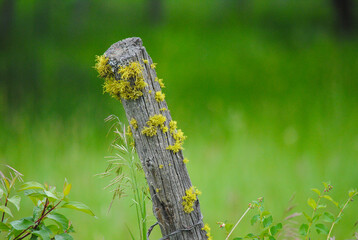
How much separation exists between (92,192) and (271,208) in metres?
1.89

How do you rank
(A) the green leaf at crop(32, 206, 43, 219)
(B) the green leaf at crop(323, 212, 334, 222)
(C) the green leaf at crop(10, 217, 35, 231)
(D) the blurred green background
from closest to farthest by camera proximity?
(C) the green leaf at crop(10, 217, 35, 231) → (A) the green leaf at crop(32, 206, 43, 219) → (B) the green leaf at crop(323, 212, 334, 222) → (D) the blurred green background

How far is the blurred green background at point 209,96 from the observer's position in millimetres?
4320

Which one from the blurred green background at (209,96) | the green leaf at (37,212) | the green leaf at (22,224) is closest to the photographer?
the green leaf at (22,224)

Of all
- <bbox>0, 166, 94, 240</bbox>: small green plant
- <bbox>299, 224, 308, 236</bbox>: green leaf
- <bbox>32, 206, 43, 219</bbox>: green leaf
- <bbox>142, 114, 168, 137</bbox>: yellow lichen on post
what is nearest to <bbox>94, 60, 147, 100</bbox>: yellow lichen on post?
<bbox>142, 114, 168, 137</bbox>: yellow lichen on post

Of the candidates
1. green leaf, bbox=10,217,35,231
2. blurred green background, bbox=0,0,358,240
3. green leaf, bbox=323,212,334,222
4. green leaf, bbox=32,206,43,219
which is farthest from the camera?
blurred green background, bbox=0,0,358,240

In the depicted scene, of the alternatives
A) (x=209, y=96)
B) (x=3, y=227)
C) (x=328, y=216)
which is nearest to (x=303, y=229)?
(x=328, y=216)

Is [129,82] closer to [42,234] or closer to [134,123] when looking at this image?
[134,123]

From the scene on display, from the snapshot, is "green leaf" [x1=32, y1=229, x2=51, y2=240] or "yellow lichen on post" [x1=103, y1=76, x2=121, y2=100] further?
"yellow lichen on post" [x1=103, y1=76, x2=121, y2=100]

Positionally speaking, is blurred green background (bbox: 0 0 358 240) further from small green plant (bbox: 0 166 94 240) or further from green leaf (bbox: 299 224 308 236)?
small green plant (bbox: 0 166 94 240)

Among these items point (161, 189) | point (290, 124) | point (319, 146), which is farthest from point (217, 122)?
point (161, 189)

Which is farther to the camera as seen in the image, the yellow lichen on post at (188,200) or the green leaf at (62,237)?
the yellow lichen on post at (188,200)

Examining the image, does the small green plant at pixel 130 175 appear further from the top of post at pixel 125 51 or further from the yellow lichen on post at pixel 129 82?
the top of post at pixel 125 51

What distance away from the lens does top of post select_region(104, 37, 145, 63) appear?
65.9 inches

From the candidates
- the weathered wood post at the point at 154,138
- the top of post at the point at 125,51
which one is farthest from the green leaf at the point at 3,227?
the top of post at the point at 125,51
